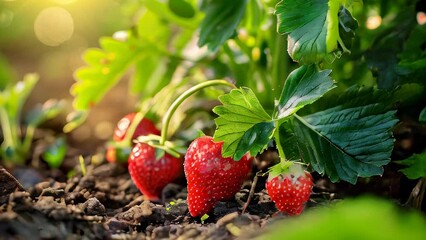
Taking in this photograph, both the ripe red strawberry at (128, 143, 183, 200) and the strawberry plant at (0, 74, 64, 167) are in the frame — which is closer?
the ripe red strawberry at (128, 143, 183, 200)

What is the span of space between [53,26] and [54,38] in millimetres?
78

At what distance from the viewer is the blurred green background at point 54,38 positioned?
3.26 m

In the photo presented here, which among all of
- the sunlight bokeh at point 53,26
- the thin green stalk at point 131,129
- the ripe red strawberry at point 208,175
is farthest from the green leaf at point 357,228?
the sunlight bokeh at point 53,26

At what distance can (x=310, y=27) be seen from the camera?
140cm

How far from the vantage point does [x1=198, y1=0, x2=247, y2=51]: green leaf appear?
1736 millimetres

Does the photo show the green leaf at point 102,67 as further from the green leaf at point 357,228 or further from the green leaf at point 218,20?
the green leaf at point 357,228

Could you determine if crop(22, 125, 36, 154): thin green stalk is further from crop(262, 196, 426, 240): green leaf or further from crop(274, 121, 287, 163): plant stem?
crop(262, 196, 426, 240): green leaf

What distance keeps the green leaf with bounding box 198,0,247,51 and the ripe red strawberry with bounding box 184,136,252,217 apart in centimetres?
33

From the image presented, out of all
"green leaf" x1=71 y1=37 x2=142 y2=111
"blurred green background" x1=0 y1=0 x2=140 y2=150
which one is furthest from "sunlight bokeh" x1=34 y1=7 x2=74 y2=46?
"green leaf" x1=71 y1=37 x2=142 y2=111

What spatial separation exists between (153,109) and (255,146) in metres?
0.62

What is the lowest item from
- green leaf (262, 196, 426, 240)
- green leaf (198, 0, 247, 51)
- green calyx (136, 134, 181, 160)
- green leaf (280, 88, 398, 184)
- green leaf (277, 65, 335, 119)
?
green calyx (136, 134, 181, 160)

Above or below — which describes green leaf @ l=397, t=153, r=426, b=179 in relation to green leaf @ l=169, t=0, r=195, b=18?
below

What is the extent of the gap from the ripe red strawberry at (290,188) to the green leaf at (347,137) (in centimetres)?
5

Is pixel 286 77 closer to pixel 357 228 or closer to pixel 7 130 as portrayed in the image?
pixel 7 130
